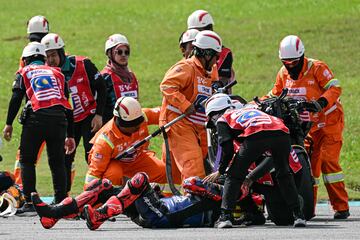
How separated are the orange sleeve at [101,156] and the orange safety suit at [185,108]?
0.87 metres

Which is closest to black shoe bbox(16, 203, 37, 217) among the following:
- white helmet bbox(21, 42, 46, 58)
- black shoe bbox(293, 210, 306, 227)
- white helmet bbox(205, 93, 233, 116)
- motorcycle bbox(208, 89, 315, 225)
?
white helmet bbox(21, 42, 46, 58)

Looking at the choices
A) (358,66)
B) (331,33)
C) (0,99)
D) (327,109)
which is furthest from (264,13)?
(327,109)

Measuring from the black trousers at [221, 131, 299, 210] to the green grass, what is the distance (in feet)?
37.6

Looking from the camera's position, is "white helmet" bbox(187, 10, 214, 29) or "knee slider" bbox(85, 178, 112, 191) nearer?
"knee slider" bbox(85, 178, 112, 191)

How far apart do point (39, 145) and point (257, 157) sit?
3224 mm

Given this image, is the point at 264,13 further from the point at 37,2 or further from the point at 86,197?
the point at 86,197

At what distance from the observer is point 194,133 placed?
14672 mm

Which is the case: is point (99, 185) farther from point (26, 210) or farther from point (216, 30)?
point (216, 30)

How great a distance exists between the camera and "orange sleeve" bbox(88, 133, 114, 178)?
13930mm

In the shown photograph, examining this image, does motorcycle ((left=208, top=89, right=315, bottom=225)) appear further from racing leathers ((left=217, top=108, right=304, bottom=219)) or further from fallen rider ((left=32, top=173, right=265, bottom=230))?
fallen rider ((left=32, top=173, right=265, bottom=230))

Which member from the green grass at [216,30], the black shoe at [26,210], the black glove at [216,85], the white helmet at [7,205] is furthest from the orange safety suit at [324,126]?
the green grass at [216,30]

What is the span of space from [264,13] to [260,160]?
24.5 metres

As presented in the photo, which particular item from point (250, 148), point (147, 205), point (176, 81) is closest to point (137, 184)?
point (147, 205)

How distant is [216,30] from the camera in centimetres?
3506
